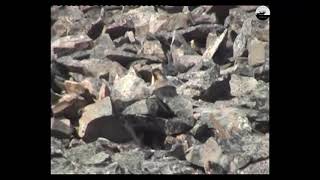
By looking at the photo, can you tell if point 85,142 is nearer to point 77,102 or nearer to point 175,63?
point 77,102

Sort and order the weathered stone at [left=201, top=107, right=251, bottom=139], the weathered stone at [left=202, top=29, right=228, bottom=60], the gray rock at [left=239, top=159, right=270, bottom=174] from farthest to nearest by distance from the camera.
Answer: the weathered stone at [left=202, top=29, right=228, bottom=60], the weathered stone at [left=201, top=107, right=251, bottom=139], the gray rock at [left=239, top=159, right=270, bottom=174]

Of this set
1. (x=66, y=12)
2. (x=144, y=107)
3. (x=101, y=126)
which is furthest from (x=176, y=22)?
(x=101, y=126)

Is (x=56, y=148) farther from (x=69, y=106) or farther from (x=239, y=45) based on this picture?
(x=239, y=45)

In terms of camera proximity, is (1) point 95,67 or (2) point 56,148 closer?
(2) point 56,148

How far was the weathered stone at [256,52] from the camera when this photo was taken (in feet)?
13.0

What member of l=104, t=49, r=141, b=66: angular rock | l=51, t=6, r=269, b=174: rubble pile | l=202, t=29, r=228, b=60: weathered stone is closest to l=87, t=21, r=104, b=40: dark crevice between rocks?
l=51, t=6, r=269, b=174: rubble pile

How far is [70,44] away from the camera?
4.05 metres

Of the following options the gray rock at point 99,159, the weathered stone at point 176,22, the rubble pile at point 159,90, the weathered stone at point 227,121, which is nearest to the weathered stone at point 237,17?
the rubble pile at point 159,90

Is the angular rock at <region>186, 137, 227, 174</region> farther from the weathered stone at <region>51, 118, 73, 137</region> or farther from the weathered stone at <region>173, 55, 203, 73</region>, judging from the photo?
the weathered stone at <region>51, 118, 73, 137</region>

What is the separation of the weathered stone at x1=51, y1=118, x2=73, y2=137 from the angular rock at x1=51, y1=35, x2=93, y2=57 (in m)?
0.41

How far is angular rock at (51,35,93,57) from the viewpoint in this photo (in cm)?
402

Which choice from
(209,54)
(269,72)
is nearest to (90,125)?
(209,54)

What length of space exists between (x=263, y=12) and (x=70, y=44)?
1.17 meters

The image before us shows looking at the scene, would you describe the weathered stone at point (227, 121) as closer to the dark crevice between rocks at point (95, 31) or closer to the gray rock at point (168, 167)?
the gray rock at point (168, 167)
